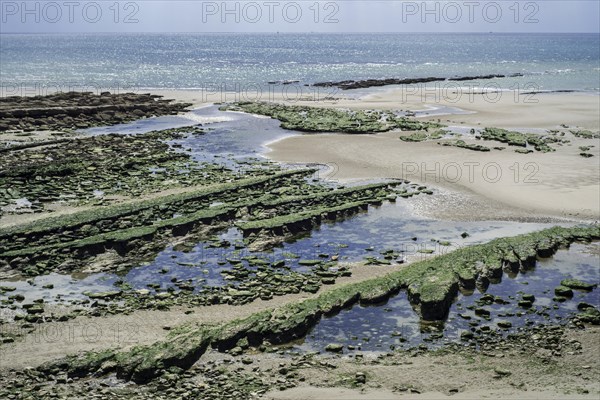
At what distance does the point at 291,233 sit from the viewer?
2502 cm

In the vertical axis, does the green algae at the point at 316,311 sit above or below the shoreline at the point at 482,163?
below

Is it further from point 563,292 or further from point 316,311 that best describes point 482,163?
point 316,311

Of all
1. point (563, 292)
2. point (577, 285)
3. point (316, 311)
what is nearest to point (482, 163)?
point (577, 285)

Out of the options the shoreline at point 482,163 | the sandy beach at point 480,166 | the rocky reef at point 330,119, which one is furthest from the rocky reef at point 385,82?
the sandy beach at point 480,166

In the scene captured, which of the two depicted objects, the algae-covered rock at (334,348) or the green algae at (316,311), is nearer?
the green algae at (316,311)

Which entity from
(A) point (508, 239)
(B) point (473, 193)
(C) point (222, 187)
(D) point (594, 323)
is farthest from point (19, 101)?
(D) point (594, 323)

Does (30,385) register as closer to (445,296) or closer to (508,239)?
(445,296)

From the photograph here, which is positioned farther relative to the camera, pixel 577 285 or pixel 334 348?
pixel 577 285

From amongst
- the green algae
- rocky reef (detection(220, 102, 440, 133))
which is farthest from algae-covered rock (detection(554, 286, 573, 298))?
rocky reef (detection(220, 102, 440, 133))

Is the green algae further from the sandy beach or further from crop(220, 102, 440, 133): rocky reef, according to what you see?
crop(220, 102, 440, 133): rocky reef

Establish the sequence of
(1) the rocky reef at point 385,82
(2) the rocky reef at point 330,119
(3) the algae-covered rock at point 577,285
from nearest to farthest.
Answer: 1. (3) the algae-covered rock at point 577,285
2. (2) the rocky reef at point 330,119
3. (1) the rocky reef at point 385,82

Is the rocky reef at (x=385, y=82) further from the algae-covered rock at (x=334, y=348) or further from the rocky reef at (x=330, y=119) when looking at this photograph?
the algae-covered rock at (x=334, y=348)

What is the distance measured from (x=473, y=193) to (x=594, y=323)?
13.8m

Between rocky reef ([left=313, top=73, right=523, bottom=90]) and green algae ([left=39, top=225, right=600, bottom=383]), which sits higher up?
rocky reef ([left=313, top=73, right=523, bottom=90])
